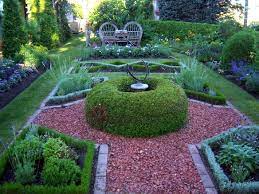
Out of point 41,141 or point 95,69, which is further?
point 95,69

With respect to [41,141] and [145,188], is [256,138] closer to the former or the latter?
[145,188]

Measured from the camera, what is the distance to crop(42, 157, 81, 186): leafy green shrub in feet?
11.6

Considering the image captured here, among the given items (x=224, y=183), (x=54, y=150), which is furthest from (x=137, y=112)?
(x=224, y=183)

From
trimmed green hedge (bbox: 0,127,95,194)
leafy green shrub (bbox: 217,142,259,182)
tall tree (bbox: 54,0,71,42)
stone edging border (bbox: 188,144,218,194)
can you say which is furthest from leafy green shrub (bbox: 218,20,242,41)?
trimmed green hedge (bbox: 0,127,95,194)

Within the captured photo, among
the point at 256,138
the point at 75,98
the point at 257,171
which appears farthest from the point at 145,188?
the point at 75,98

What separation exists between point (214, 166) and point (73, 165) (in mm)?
1694

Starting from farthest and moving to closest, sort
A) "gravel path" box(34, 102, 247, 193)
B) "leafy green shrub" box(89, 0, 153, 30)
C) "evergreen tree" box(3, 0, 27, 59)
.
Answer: "leafy green shrub" box(89, 0, 153, 30)
"evergreen tree" box(3, 0, 27, 59)
"gravel path" box(34, 102, 247, 193)

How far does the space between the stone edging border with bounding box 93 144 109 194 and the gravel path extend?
7 centimetres

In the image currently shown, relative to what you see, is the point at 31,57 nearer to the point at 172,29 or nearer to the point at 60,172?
the point at 60,172

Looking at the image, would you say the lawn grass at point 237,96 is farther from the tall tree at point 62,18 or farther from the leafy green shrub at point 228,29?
the tall tree at point 62,18

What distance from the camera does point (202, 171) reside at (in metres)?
4.07

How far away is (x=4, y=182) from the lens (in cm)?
363

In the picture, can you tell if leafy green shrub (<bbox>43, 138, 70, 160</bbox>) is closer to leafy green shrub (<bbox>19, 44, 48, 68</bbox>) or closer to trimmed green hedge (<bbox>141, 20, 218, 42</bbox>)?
leafy green shrub (<bbox>19, 44, 48, 68</bbox>)

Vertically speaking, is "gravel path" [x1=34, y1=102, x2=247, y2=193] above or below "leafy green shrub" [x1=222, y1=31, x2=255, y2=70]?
below
